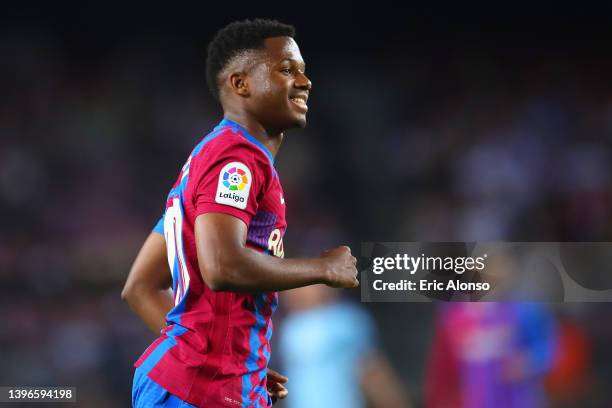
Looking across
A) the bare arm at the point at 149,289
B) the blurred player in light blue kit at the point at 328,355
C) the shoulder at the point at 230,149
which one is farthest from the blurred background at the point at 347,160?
the shoulder at the point at 230,149

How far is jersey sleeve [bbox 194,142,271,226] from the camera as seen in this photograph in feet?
6.53

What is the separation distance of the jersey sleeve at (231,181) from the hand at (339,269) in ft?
0.79

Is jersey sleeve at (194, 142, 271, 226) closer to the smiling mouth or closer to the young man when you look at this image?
the young man

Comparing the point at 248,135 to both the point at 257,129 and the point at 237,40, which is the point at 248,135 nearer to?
the point at 257,129

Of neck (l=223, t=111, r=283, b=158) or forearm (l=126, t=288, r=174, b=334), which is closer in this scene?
neck (l=223, t=111, r=283, b=158)

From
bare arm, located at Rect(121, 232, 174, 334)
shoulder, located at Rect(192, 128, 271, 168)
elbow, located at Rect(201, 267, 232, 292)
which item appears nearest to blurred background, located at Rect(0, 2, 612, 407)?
bare arm, located at Rect(121, 232, 174, 334)

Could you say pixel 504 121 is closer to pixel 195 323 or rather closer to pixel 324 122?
pixel 324 122

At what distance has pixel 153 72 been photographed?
835 cm

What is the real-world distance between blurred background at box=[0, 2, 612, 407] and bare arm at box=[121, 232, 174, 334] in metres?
2.98

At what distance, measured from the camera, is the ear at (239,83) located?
2.33 meters

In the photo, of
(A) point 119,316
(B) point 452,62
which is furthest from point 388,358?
(B) point 452,62

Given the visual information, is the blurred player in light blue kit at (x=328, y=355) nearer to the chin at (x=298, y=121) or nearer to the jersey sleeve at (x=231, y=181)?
the chin at (x=298, y=121)

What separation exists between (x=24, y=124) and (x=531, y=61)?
5.20 m

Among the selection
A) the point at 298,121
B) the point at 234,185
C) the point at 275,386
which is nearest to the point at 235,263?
the point at 234,185
